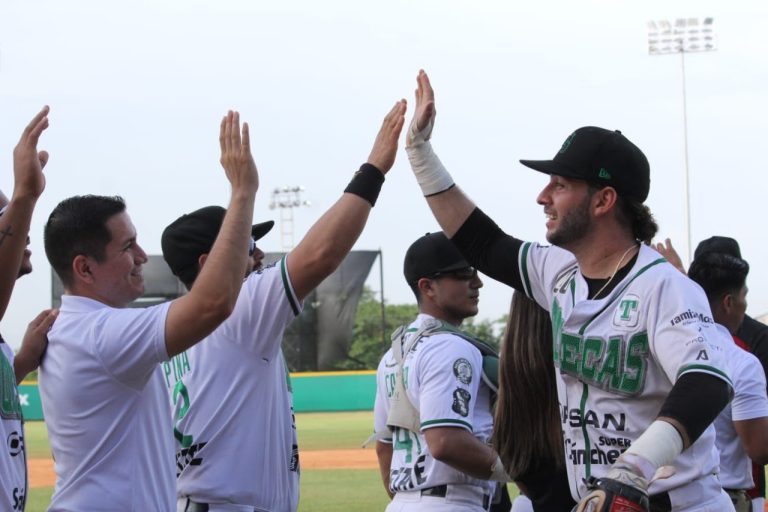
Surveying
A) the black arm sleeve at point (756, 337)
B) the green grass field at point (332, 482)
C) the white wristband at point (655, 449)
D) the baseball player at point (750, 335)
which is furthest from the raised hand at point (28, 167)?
the green grass field at point (332, 482)

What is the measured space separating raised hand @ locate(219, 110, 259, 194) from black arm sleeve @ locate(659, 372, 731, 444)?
5.20ft

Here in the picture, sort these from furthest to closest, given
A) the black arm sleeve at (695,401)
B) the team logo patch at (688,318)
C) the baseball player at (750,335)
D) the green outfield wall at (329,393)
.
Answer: the green outfield wall at (329,393), the baseball player at (750,335), the team logo patch at (688,318), the black arm sleeve at (695,401)

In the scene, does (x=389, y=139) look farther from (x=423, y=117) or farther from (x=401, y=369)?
(x=401, y=369)

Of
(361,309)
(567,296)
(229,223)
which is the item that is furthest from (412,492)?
(361,309)

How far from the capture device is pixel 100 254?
3.93 meters

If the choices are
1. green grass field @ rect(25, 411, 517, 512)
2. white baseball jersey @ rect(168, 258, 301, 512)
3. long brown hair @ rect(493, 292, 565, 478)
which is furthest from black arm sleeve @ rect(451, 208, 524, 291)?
green grass field @ rect(25, 411, 517, 512)

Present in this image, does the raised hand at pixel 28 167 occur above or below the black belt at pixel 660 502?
above

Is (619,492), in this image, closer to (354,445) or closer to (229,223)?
(229,223)

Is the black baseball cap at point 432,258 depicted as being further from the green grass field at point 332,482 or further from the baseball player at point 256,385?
the green grass field at point 332,482

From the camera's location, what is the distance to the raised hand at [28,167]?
357 cm

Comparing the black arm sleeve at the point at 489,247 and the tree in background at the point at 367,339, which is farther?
the tree in background at the point at 367,339

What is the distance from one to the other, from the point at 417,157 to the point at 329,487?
11.6m

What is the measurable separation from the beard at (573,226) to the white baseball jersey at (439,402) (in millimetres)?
1373

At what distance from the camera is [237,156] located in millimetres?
3639
